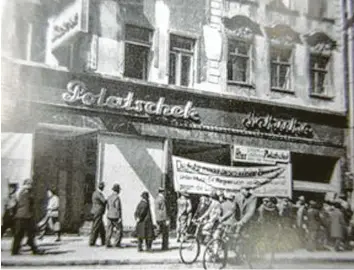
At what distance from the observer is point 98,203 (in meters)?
3.60

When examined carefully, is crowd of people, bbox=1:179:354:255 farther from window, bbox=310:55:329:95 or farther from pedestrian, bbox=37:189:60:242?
window, bbox=310:55:329:95

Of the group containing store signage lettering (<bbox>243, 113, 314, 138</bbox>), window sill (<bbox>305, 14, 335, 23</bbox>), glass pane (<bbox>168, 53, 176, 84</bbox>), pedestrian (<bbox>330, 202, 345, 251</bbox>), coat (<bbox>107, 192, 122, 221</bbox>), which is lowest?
pedestrian (<bbox>330, 202, 345, 251</bbox>)

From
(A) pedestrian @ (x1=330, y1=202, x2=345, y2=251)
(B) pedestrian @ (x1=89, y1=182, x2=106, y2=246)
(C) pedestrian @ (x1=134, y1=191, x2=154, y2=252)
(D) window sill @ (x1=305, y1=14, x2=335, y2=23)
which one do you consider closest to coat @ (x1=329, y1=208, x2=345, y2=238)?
(A) pedestrian @ (x1=330, y1=202, x2=345, y2=251)

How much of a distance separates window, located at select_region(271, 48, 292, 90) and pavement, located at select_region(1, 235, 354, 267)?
61.9 inches

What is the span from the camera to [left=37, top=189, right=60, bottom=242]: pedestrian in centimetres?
343

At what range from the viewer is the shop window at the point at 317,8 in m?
4.43

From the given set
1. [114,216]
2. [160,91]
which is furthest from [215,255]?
[160,91]

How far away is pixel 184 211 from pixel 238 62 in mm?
1306

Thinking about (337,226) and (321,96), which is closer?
(337,226)

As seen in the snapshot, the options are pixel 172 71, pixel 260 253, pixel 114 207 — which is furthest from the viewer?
pixel 172 71

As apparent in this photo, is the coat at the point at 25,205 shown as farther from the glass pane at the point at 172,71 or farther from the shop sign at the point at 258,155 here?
the shop sign at the point at 258,155

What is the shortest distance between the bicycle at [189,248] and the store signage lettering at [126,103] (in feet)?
3.06

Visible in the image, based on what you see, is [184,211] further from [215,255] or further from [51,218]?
[51,218]

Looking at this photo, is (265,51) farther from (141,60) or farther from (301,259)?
(301,259)
